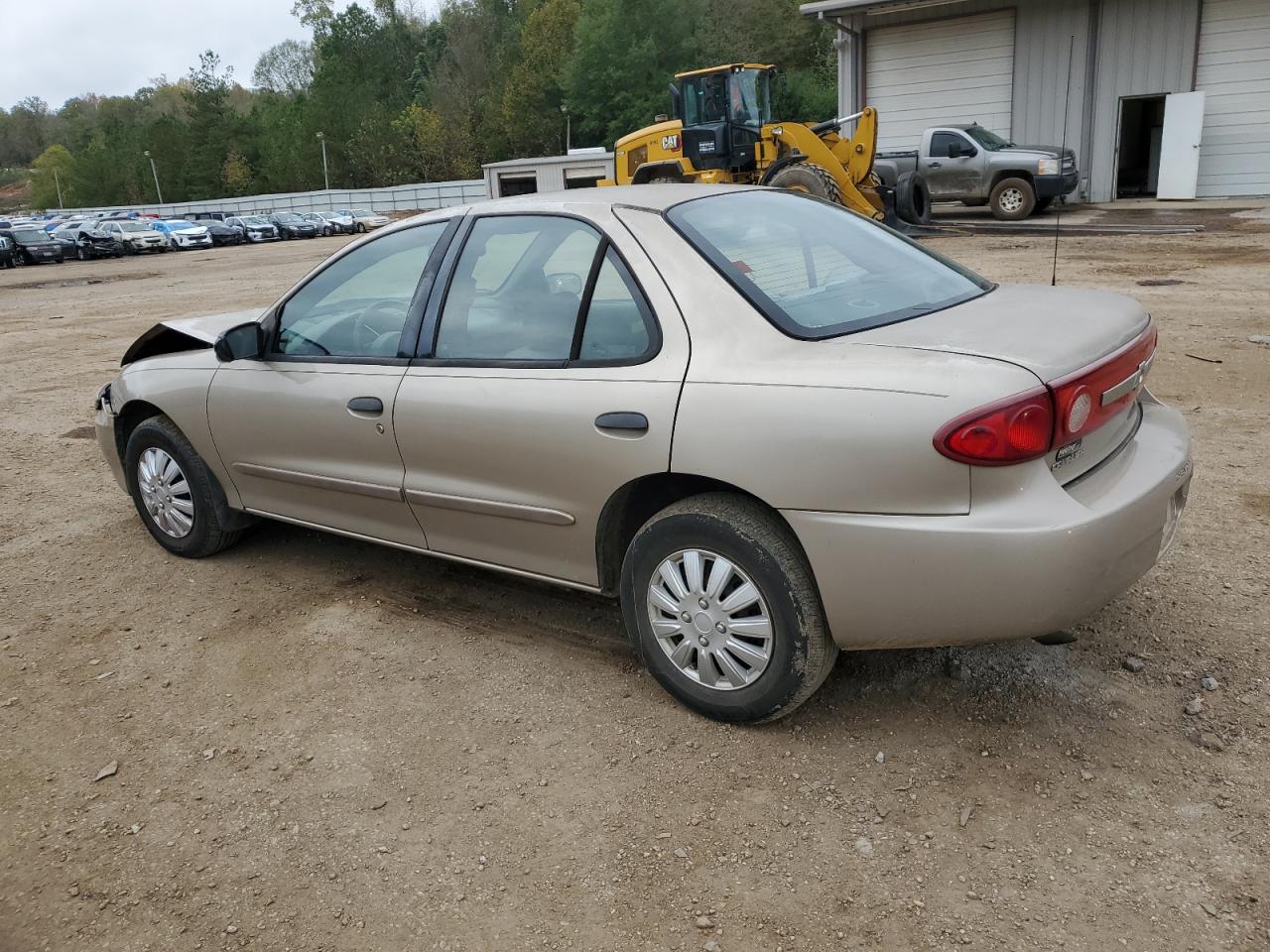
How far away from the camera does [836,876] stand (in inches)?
102

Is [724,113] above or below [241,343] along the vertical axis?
above

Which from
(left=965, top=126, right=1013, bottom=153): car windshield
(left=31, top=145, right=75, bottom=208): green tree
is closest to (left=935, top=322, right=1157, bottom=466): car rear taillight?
(left=965, top=126, right=1013, bottom=153): car windshield

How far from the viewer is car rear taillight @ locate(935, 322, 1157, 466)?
2.62m

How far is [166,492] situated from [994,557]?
3.89 m

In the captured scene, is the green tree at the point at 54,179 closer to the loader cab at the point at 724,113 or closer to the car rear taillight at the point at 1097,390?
the loader cab at the point at 724,113

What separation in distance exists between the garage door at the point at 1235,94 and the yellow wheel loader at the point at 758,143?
1022 centimetres

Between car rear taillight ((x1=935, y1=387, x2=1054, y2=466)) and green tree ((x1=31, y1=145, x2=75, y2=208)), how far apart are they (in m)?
125

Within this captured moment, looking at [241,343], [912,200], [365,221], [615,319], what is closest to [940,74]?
[912,200]

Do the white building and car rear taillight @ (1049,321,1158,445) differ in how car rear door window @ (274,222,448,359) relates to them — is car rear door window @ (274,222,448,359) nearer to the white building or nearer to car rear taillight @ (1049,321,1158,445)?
car rear taillight @ (1049,321,1158,445)

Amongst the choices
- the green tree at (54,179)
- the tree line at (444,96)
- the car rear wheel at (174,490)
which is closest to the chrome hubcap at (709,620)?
the car rear wheel at (174,490)

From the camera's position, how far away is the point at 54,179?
11706cm

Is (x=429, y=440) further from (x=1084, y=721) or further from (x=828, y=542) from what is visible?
(x=1084, y=721)

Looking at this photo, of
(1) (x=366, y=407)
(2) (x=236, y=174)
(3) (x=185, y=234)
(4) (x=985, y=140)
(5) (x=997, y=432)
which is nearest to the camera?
(5) (x=997, y=432)

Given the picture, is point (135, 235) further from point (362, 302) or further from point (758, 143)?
point (362, 302)
